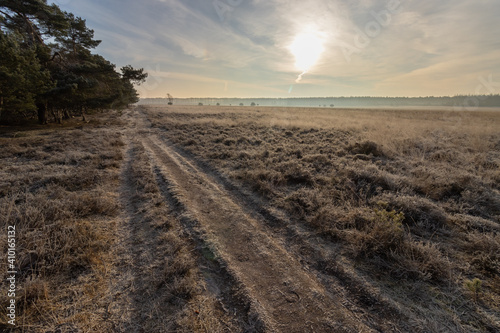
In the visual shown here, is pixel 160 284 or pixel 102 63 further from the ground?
pixel 102 63

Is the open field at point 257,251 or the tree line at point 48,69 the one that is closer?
the open field at point 257,251

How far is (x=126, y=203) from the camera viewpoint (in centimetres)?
625

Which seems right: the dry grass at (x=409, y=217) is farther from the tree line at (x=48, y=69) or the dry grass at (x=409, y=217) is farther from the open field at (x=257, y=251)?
the tree line at (x=48, y=69)

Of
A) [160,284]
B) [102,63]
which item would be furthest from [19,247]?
[102,63]

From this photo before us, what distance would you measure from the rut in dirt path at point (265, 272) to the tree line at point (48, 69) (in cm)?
1632

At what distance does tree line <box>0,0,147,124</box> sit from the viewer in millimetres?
13065

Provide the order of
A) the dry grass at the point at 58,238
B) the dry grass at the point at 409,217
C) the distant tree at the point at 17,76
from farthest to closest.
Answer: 1. the distant tree at the point at 17,76
2. the dry grass at the point at 409,217
3. the dry grass at the point at 58,238

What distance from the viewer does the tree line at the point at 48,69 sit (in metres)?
13.1

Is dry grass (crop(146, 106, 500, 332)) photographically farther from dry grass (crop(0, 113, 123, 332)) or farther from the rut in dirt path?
dry grass (crop(0, 113, 123, 332))

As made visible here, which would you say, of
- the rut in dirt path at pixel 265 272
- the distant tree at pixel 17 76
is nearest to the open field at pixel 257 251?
the rut in dirt path at pixel 265 272

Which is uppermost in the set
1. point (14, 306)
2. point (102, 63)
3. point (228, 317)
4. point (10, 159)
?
point (102, 63)

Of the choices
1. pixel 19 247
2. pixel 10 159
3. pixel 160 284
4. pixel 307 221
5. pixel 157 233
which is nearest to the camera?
pixel 160 284

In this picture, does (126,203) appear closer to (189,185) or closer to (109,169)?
(189,185)

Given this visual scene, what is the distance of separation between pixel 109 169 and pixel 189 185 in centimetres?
442
